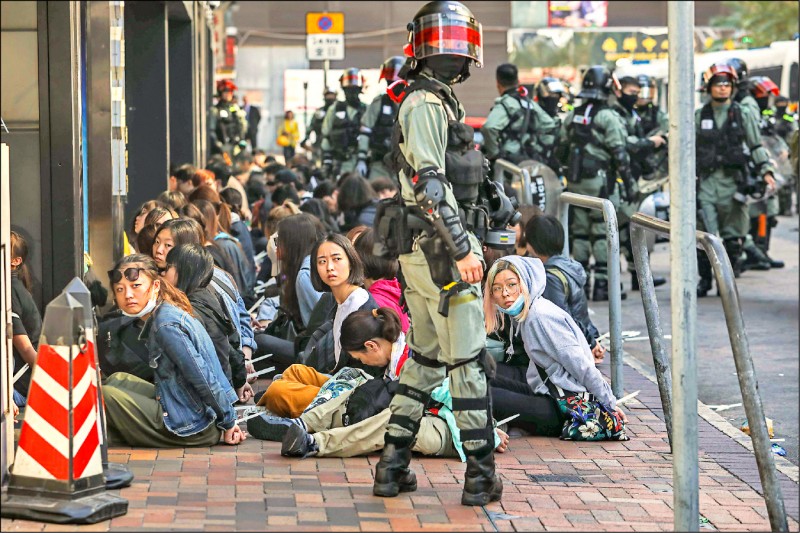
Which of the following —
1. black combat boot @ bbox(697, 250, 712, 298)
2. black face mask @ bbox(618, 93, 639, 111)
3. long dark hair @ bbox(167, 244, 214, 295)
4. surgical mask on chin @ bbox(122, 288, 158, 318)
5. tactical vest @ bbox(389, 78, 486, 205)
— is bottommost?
black combat boot @ bbox(697, 250, 712, 298)

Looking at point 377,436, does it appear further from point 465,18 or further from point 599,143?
point 599,143

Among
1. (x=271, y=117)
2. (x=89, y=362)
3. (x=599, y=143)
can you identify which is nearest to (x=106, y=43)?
(x=599, y=143)

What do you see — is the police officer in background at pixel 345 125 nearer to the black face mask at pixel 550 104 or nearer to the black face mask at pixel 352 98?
the black face mask at pixel 352 98

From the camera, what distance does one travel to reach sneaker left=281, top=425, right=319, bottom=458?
22.7 ft

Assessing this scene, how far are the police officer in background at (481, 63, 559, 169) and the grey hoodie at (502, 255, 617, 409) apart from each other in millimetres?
7346

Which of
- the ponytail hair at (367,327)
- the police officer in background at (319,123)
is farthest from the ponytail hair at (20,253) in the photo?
the police officer in background at (319,123)

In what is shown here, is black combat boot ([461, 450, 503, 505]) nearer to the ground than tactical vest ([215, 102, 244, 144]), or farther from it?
nearer to the ground

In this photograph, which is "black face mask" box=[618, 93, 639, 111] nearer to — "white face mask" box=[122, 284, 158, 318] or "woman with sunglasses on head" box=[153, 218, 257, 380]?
"woman with sunglasses on head" box=[153, 218, 257, 380]

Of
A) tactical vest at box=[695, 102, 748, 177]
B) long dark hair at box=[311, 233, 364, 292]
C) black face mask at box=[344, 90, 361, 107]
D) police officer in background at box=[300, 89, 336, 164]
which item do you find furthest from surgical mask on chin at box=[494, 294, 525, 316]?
police officer in background at box=[300, 89, 336, 164]

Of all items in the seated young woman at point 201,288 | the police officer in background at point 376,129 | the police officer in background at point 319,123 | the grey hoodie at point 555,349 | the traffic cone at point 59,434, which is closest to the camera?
the traffic cone at point 59,434

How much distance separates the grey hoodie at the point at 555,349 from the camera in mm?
7613

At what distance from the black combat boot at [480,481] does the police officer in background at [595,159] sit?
8309mm

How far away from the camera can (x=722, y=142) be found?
14625 millimetres

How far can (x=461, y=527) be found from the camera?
567 centimetres
